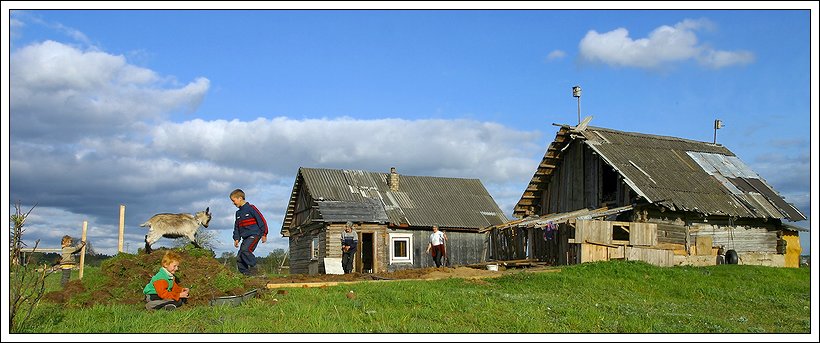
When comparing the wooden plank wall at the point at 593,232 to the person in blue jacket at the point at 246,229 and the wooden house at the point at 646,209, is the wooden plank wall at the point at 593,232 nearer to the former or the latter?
the wooden house at the point at 646,209

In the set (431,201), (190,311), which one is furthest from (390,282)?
(431,201)

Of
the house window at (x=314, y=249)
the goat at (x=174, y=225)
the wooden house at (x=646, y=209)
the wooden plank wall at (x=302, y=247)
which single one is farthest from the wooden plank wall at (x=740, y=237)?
the goat at (x=174, y=225)

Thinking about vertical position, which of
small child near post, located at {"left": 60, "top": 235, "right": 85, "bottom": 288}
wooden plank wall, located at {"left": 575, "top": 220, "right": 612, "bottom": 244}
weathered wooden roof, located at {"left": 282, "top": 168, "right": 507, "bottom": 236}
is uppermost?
weathered wooden roof, located at {"left": 282, "top": 168, "right": 507, "bottom": 236}

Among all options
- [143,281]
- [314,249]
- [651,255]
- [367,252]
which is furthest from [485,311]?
[367,252]

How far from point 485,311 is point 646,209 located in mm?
16168

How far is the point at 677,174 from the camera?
28719 mm

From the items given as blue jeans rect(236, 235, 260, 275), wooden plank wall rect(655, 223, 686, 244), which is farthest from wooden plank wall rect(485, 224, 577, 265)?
blue jeans rect(236, 235, 260, 275)

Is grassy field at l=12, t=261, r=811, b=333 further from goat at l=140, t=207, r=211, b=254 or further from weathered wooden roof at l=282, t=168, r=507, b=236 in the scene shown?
weathered wooden roof at l=282, t=168, r=507, b=236

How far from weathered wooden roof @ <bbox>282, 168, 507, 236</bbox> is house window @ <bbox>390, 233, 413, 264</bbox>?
0.64m

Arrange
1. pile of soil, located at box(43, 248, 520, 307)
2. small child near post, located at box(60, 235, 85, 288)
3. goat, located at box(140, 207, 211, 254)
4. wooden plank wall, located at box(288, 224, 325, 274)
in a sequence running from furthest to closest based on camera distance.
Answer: wooden plank wall, located at box(288, 224, 325, 274) → small child near post, located at box(60, 235, 85, 288) → goat, located at box(140, 207, 211, 254) → pile of soil, located at box(43, 248, 520, 307)

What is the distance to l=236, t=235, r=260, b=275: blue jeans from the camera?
15039 mm

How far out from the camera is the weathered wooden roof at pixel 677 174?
26.8 meters

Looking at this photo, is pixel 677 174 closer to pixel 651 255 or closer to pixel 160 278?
pixel 651 255

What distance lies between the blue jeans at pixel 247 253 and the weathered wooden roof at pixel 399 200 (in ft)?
60.9
